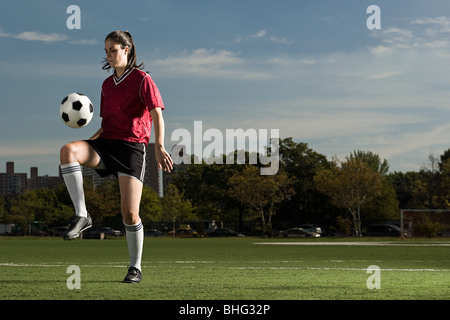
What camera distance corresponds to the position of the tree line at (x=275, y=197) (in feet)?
219

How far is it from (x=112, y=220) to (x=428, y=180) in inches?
1791

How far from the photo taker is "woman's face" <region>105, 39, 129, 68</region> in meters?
7.61

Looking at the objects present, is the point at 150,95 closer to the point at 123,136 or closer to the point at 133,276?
the point at 123,136

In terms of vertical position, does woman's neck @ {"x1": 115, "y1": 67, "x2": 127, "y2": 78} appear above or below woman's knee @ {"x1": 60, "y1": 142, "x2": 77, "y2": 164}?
above

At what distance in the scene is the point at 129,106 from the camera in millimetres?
7527

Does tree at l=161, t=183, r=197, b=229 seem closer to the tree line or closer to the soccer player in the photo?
the tree line

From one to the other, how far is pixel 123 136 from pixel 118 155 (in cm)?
27

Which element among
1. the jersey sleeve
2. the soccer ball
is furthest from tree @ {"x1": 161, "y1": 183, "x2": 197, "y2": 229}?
the jersey sleeve

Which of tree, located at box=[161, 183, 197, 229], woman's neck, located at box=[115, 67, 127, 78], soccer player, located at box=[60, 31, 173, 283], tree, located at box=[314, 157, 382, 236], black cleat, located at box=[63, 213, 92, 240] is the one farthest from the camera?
tree, located at box=[161, 183, 197, 229]

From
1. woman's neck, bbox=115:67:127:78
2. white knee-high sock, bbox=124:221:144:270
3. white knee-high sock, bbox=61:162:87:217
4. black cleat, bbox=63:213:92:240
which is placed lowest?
white knee-high sock, bbox=124:221:144:270

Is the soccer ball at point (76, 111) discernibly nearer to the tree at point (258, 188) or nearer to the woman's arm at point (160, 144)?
the woman's arm at point (160, 144)
